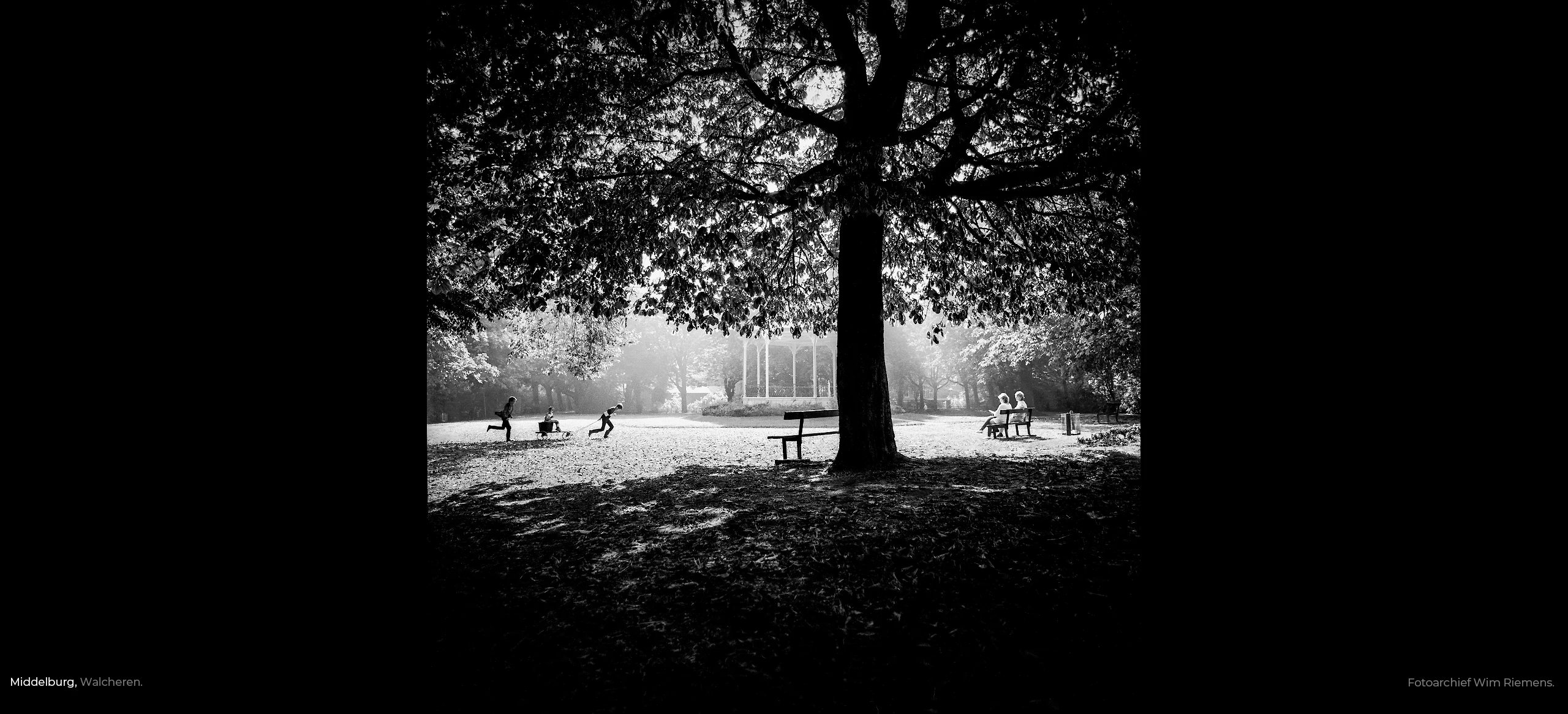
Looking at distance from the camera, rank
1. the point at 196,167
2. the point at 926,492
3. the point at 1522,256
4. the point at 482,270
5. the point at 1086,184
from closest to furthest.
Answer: the point at 1522,256 < the point at 196,167 < the point at 926,492 < the point at 1086,184 < the point at 482,270

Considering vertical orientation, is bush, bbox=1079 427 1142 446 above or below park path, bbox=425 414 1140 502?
above

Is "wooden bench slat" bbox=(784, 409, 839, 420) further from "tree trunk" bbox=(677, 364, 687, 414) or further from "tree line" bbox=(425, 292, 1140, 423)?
"tree trunk" bbox=(677, 364, 687, 414)

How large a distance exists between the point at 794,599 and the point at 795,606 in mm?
104

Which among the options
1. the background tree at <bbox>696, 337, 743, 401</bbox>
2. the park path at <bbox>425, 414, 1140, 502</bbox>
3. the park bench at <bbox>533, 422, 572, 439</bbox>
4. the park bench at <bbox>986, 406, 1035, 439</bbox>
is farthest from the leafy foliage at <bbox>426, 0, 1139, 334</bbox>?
the background tree at <bbox>696, 337, 743, 401</bbox>

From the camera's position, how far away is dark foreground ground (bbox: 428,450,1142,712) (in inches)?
96.4

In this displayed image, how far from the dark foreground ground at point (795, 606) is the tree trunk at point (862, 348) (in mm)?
2761

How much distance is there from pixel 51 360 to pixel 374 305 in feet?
2.29

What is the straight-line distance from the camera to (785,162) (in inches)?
374

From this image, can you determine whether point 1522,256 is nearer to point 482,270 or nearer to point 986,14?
point 986,14

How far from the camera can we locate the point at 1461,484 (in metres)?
1.49

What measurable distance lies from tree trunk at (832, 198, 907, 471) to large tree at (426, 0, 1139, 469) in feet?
0.12

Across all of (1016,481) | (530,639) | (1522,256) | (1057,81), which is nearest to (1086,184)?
(1057,81)

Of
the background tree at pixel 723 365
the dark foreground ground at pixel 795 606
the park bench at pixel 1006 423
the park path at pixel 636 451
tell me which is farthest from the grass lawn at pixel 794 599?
the background tree at pixel 723 365

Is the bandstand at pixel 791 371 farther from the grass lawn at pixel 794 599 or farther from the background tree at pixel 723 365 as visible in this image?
the grass lawn at pixel 794 599
